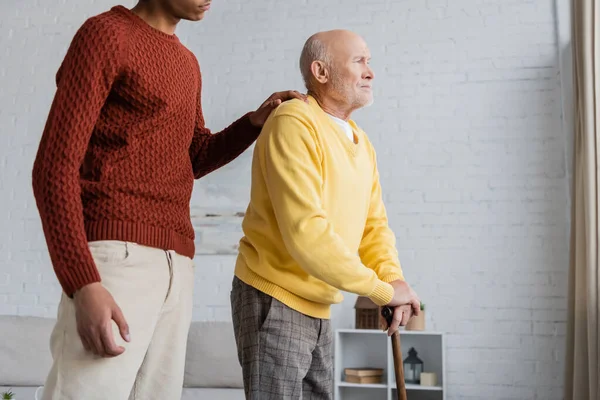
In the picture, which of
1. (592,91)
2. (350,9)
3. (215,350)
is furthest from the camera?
(350,9)

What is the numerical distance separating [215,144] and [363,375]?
295cm

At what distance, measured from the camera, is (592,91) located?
11.8 ft

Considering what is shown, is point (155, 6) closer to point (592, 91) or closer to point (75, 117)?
point (75, 117)

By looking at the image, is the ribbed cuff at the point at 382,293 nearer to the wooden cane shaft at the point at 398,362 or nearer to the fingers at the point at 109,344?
the wooden cane shaft at the point at 398,362

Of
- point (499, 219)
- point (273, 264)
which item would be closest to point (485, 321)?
point (499, 219)

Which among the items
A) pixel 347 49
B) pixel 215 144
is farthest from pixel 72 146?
pixel 347 49

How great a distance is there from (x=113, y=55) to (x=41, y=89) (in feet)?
14.6

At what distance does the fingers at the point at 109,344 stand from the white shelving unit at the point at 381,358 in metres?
3.26

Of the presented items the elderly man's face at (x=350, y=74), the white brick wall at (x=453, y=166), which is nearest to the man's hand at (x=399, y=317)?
the elderly man's face at (x=350, y=74)

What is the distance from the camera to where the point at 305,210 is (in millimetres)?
1516

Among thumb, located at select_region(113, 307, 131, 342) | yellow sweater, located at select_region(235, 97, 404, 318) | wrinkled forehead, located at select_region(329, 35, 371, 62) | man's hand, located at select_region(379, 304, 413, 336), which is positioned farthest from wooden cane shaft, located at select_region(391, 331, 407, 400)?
thumb, located at select_region(113, 307, 131, 342)

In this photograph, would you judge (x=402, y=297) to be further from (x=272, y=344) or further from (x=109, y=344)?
(x=109, y=344)

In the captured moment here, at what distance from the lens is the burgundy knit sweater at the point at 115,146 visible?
1.10m

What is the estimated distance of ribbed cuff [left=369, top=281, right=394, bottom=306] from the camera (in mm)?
1606
